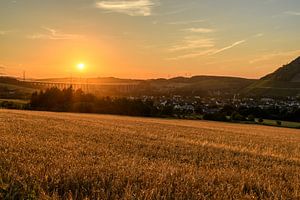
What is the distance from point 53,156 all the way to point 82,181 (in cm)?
281

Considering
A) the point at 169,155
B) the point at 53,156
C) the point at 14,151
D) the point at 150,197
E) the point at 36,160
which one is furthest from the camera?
the point at 169,155

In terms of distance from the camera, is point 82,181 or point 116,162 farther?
point 116,162

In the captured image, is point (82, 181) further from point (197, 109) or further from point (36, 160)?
point (197, 109)

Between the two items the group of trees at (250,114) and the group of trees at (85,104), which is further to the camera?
the group of trees at (85,104)

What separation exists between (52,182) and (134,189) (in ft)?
5.08

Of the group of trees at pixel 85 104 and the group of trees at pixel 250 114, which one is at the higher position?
A: the group of trees at pixel 85 104

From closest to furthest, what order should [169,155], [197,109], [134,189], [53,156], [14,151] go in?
[134,189]
[53,156]
[14,151]
[169,155]
[197,109]

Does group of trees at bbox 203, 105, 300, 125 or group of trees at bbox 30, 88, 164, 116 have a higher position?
group of trees at bbox 30, 88, 164, 116

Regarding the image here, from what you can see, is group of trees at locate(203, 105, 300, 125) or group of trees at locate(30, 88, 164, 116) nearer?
group of trees at locate(203, 105, 300, 125)

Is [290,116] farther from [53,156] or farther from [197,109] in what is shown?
[53,156]

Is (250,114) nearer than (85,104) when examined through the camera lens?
No

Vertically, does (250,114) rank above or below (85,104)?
below

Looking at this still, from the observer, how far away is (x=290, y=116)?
294 ft

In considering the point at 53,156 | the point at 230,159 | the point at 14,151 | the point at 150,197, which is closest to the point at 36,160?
the point at 53,156
